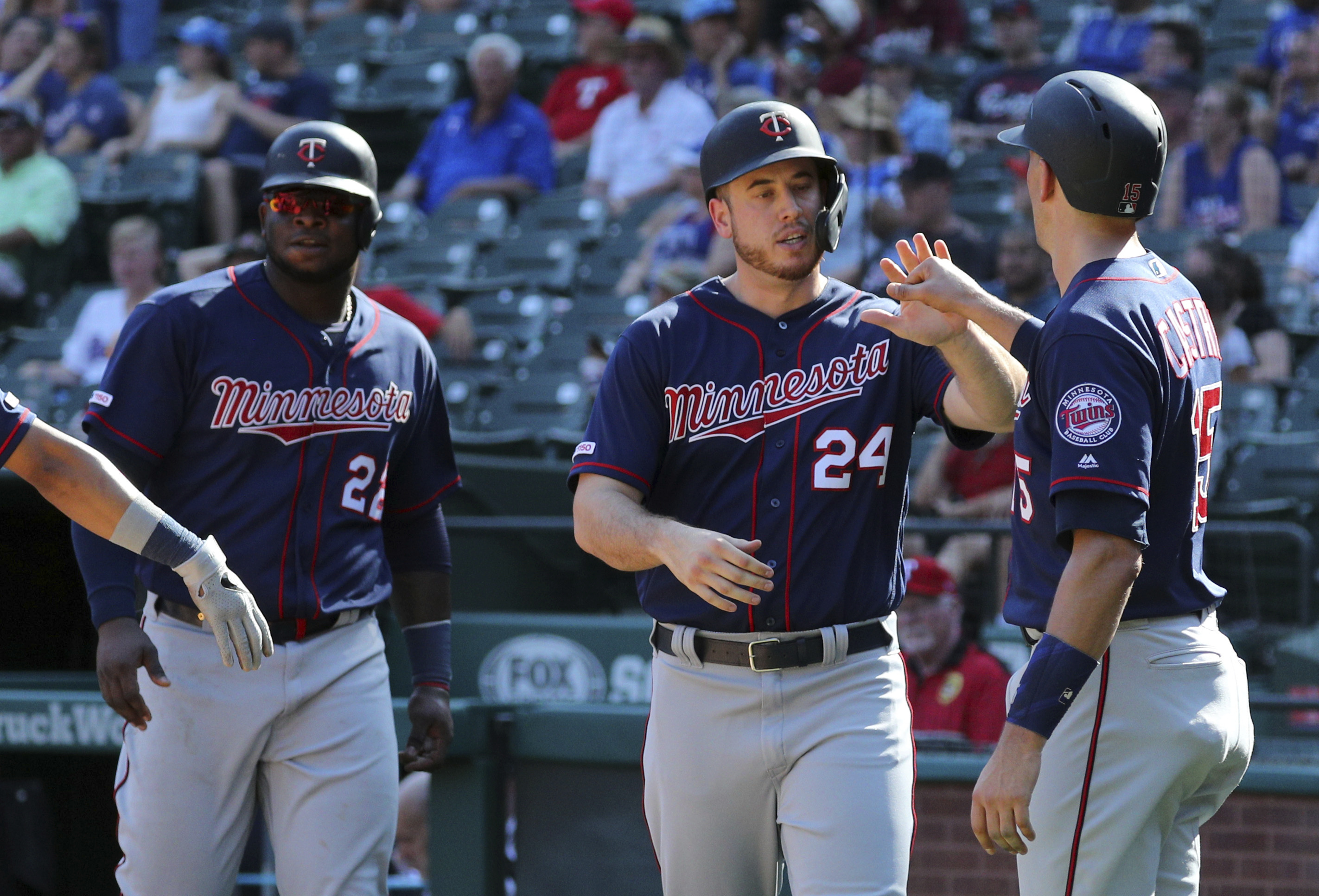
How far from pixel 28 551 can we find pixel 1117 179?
3.95 metres

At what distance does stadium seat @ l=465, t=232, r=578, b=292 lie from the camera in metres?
9.45

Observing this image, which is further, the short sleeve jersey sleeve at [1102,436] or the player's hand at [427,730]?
the player's hand at [427,730]

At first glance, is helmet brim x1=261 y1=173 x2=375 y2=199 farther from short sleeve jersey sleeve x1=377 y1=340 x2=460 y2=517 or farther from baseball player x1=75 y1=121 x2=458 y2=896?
short sleeve jersey sleeve x1=377 y1=340 x2=460 y2=517

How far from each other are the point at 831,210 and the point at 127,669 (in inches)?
65.5

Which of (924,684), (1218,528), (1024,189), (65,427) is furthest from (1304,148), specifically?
(65,427)

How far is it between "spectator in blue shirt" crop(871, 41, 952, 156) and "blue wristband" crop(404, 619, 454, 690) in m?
6.21

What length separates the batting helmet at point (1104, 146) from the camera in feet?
8.50

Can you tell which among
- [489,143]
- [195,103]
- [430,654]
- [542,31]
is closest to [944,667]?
[430,654]

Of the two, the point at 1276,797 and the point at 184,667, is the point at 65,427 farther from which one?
the point at 1276,797

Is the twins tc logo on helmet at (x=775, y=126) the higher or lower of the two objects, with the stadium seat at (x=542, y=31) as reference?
lower

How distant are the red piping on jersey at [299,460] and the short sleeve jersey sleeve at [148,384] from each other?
137mm

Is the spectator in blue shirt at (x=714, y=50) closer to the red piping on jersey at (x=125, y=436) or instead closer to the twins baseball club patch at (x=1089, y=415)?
the red piping on jersey at (x=125, y=436)

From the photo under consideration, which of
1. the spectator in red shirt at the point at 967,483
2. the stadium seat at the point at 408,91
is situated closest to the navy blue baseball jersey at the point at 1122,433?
the spectator in red shirt at the point at 967,483

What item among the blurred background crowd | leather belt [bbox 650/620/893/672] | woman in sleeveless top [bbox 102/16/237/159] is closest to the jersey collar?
leather belt [bbox 650/620/893/672]
